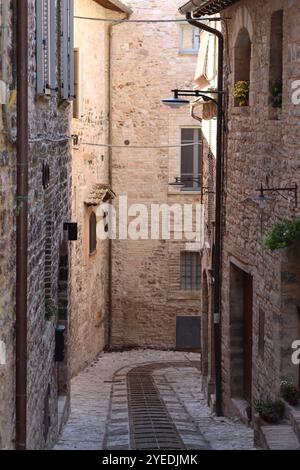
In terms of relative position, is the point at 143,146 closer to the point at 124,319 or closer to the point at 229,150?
the point at 124,319

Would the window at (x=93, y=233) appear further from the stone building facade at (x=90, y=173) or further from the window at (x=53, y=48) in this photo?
the window at (x=53, y=48)

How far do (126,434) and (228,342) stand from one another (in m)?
2.30

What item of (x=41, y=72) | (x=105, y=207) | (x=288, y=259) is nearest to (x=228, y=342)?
(x=288, y=259)

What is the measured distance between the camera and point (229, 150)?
14594 mm

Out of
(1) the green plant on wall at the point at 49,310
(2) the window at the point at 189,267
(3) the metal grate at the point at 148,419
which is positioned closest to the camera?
(1) the green plant on wall at the point at 49,310

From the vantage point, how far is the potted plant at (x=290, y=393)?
10570 mm

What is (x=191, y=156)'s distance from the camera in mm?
24609

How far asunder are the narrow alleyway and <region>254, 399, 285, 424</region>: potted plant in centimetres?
74

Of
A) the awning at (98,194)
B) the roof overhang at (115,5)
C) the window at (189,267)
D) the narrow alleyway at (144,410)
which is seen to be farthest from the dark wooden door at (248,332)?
the window at (189,267)

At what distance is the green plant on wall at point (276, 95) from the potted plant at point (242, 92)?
1.76m

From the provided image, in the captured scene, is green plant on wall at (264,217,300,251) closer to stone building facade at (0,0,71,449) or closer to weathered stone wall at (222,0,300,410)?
weathered stone wall at (222,0,300,410)

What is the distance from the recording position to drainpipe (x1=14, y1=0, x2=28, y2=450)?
26.8 ft

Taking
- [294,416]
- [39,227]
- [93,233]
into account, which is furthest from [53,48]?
[93,233]

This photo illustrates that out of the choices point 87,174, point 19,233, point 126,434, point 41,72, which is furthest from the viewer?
point 87,174
